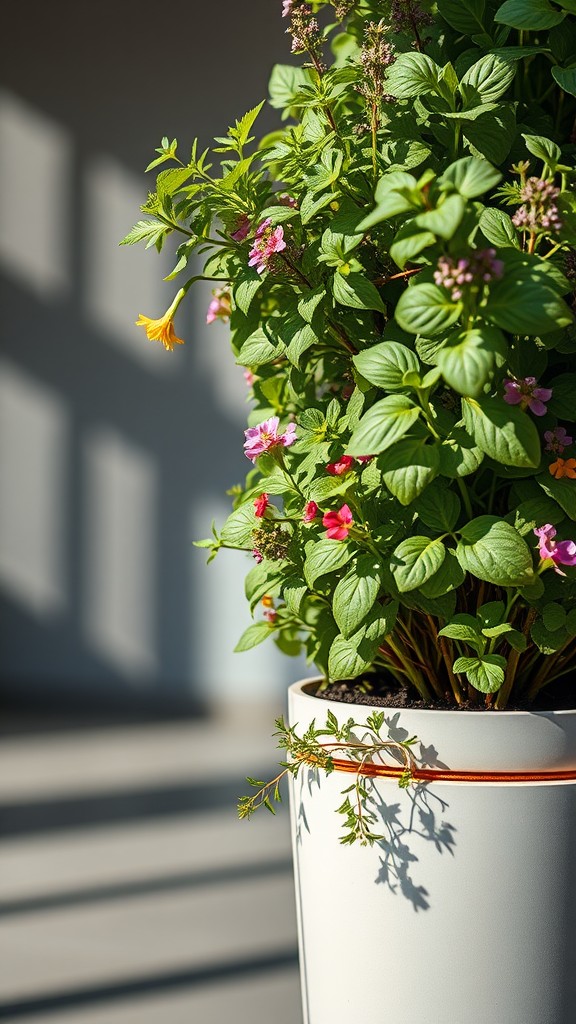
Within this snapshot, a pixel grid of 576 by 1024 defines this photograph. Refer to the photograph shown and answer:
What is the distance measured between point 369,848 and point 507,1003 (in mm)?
146

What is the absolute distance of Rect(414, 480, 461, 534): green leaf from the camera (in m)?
0.79

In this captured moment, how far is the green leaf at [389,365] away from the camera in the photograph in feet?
2.47

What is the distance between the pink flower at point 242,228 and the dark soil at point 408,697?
41 cm

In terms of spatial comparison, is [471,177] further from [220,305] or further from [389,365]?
[220,305]

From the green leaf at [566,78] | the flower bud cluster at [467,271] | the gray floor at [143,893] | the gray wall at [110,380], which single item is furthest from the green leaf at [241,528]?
the gray wall at [110,380]

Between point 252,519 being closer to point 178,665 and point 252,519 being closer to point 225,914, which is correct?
point 225,914

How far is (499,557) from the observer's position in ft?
2.45

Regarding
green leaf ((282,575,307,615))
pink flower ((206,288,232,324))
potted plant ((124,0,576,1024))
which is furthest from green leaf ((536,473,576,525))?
pink flower ((206,288,232,324))

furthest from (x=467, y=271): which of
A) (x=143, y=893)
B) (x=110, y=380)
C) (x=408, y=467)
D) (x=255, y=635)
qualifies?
(x=110, y=380)

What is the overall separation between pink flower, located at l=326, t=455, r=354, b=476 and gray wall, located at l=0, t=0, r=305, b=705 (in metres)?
3.25

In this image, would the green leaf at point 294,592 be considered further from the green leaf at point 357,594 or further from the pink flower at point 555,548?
the pink flower at point 555,548

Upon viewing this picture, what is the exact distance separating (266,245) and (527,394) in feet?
0.80

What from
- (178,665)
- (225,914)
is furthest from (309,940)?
(178,665)

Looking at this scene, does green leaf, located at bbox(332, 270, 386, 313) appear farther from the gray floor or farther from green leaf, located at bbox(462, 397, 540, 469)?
the gray floor
